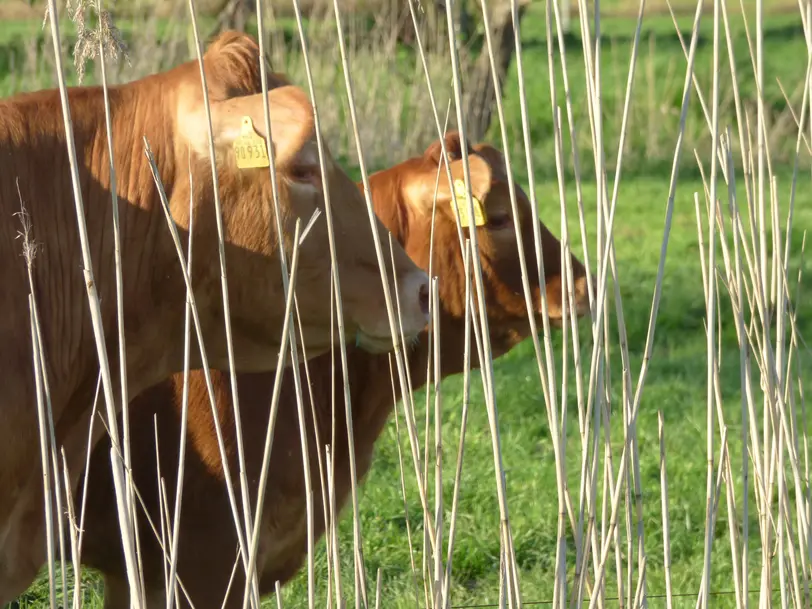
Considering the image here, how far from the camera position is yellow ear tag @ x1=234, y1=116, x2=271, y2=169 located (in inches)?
85.6

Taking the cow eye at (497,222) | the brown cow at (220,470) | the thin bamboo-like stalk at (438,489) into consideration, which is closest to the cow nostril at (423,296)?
the brown cow at (220,470)

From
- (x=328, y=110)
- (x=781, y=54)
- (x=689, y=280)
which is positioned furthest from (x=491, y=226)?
(x=781, y=54)

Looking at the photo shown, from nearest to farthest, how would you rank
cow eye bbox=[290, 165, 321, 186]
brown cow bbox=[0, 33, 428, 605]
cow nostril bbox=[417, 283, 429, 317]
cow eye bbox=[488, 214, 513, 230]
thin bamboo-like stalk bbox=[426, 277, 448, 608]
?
thin bamboo-like stalk bbox=[426, 277, 448, 608]
brown cow bbox=[0, 33, 428, 605]
cow eye bbox=[290, 165, 321, 186]
cow nostril bbox=[417, 283, 429, 317]
cow eye bbox=[488, 214, 513, 230]

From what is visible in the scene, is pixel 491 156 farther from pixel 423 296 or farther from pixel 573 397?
pixel 573 397

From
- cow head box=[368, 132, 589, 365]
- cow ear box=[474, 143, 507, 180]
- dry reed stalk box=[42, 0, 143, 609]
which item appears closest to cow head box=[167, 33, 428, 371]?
dry reed stalk box=[42, 0, 143, 609]

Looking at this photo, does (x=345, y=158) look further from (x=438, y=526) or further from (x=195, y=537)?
(x=438, y=526)

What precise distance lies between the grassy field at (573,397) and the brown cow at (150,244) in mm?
782

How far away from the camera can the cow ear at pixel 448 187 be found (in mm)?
3209

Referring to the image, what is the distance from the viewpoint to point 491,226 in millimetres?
3318

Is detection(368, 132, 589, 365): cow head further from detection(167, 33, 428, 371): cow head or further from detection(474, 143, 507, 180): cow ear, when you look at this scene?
detection(167, 33, 428, 371): cow head

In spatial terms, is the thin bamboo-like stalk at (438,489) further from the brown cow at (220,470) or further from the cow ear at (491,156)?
the cow ear at (491,156)

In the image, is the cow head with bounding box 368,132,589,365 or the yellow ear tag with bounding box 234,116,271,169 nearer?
the yellow ear tag with bounding box 234,116,271,169

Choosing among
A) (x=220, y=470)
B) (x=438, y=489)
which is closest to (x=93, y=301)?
(x=438, y=489)

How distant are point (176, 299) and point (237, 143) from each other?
0.33 m
